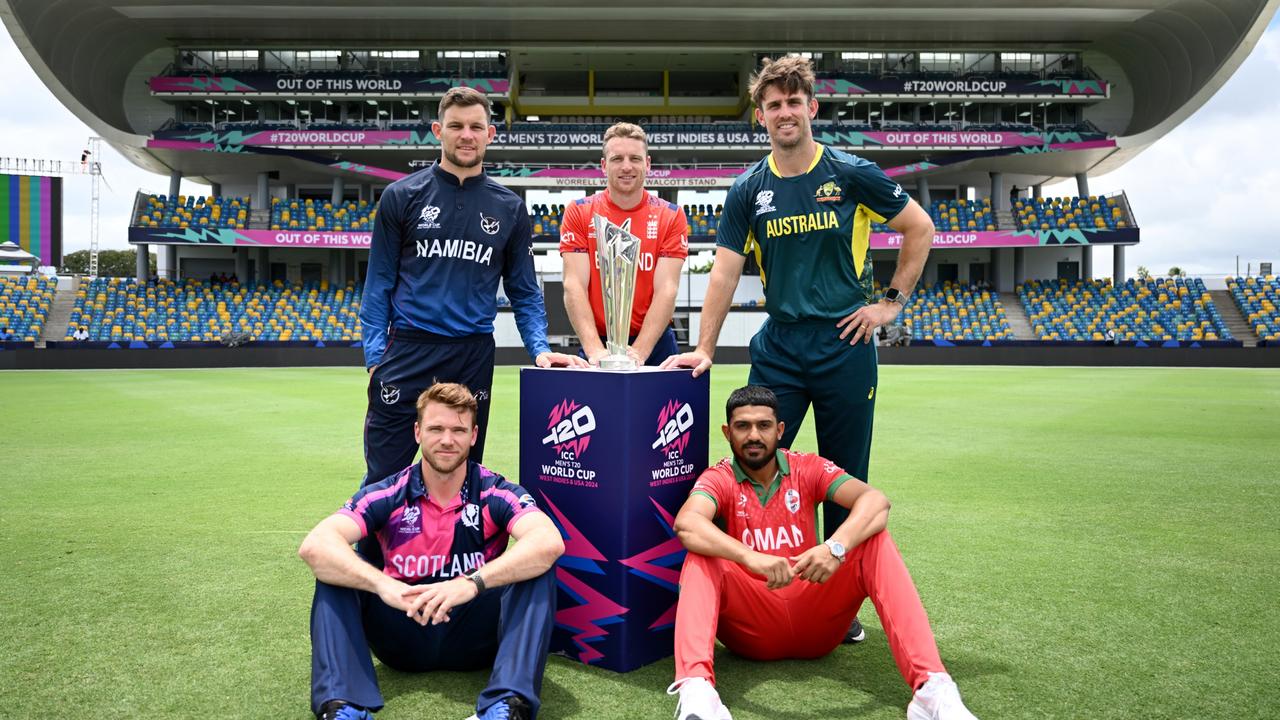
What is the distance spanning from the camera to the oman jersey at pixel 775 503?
348 centimetres

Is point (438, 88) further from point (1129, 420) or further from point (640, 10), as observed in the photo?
point (1129, 420)

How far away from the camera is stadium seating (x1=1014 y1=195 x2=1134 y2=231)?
3759cm

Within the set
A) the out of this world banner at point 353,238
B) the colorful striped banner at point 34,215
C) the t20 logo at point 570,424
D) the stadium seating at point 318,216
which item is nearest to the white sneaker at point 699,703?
the t20 logo at point 570,424

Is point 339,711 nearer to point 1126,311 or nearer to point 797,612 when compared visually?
point 797,612

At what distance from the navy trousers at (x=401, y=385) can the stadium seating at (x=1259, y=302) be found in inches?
1424

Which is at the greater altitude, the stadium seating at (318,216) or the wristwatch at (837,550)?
the stadium seating at (318,216)

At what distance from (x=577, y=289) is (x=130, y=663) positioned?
2.66 meters

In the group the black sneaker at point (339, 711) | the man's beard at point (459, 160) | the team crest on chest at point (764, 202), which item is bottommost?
the black sneaker at point (339, 711)

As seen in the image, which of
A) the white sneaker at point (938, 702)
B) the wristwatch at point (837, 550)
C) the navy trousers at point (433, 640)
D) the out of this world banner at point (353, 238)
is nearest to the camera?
the white sneaker at point (938, 702)

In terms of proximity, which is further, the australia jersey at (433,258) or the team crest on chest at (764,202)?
the australia jersey at (433,258)

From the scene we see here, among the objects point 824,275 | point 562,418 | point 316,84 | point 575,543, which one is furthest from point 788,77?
point 316,84

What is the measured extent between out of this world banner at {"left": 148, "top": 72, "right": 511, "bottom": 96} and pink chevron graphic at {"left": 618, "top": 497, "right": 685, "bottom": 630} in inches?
1478

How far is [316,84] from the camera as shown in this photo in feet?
126

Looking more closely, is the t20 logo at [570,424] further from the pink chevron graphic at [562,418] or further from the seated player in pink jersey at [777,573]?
the seated player in pink jersey at [777,573]
